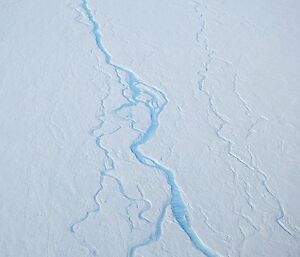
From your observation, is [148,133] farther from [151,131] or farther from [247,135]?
[247,135]

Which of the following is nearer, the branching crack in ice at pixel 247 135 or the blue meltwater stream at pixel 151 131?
the blue meltwater stream at pixel 151 131

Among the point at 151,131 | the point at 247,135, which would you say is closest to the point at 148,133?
the point at 151,131

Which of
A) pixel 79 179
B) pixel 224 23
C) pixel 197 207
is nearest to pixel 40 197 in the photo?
pixel 79 179

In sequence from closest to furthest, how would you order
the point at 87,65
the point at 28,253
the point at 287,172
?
the point at 28,253
the point at 287,172
the point at 87,65

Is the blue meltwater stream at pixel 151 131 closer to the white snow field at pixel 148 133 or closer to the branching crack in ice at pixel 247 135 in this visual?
the white snow field at pixel 148 133

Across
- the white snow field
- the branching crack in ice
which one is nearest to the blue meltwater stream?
the white snow field

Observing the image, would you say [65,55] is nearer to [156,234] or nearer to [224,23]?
[224,23]

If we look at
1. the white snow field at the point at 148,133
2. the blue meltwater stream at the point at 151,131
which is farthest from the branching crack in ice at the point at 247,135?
the blue meltwater stream at the point at 151,131
